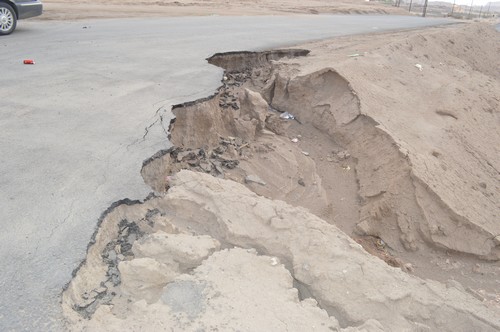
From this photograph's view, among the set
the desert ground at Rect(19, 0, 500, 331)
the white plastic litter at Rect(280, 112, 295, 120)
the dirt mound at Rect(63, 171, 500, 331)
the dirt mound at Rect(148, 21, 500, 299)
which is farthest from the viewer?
the white plastic litter at Rect(280, 112, 295, 120)

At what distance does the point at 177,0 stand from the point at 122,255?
74.3 feet

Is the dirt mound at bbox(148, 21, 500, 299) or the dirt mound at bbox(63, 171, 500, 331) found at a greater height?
the dirt mound at bbox(63, 171, 500, 331)

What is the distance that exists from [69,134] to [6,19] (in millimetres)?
7056

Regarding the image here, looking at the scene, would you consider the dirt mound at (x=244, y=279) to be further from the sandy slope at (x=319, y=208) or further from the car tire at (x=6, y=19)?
the car tire at (x=6, y=19)

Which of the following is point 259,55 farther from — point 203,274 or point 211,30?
point 203,274

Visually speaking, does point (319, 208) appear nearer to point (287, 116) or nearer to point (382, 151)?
point (382, 151)

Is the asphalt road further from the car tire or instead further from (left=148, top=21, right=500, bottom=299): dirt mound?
(left=148, top=21, right=500, bottom=299): dirt mound

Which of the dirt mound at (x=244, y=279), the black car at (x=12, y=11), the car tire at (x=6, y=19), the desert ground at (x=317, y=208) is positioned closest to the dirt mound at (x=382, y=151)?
the desert ground at (x=317, y=208)

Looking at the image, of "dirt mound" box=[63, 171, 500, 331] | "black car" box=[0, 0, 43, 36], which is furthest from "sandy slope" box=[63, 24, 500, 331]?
"black car" box=[0, 0, 43, 36]

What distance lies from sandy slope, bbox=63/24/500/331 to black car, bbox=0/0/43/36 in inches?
200

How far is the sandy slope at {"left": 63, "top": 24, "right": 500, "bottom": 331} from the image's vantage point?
266cm

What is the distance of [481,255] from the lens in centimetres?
557

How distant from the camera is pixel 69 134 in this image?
4.58 meters

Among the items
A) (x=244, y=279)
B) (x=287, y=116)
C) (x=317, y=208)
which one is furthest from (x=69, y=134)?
(x=287, y=116)
